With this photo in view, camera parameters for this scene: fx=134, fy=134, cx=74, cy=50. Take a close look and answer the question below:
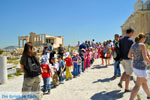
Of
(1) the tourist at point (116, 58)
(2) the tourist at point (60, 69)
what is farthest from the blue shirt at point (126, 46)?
(2) the tourist at point (60, 69)

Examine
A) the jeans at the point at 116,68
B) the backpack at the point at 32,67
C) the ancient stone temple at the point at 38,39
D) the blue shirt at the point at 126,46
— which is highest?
the ancient stone temple at the point at 38,39

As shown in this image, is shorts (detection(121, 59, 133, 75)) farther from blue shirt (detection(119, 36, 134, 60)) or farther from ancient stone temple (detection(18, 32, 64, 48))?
ancient stone temple (detection(18, 32, 64, 48))

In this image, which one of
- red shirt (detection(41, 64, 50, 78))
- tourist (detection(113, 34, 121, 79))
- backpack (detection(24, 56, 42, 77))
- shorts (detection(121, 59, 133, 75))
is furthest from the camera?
tourist (detection(113, 34, 121, 79))

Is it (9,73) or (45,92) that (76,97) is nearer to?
(45,92)

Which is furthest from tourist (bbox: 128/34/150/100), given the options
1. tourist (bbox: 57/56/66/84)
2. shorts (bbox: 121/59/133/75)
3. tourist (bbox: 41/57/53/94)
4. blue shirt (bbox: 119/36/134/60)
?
tourist (bbox: 57/56/66/84)

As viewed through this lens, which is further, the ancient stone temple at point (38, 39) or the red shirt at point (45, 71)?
the ancient stone temple at point (38, 39)

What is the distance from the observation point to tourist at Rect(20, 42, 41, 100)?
10.8ft

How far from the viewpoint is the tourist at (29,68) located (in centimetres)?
329

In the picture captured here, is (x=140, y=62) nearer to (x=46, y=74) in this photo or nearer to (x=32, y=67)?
(x=32, y=67)

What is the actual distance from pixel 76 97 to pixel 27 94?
4.71 ft

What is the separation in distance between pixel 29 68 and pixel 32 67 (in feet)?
0.25

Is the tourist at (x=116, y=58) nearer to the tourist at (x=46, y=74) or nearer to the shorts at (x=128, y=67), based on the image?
the shorts at (x=128, y=67)

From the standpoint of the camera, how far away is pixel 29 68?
328cm

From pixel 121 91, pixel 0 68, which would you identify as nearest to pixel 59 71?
pixel 121 91
